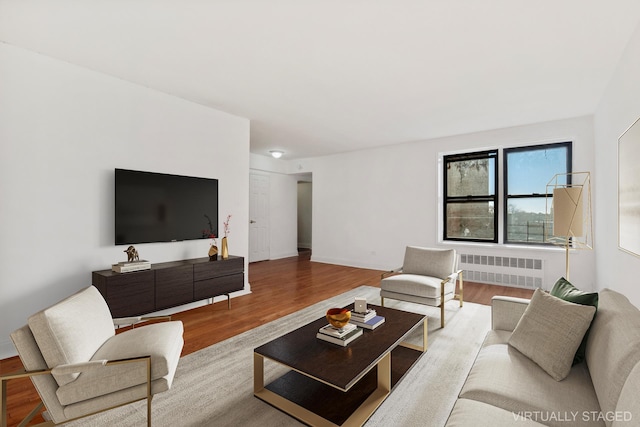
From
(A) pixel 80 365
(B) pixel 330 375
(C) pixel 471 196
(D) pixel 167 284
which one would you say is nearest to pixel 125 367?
(A) pixel 80 365

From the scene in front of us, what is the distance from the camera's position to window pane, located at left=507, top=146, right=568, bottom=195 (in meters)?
4.99

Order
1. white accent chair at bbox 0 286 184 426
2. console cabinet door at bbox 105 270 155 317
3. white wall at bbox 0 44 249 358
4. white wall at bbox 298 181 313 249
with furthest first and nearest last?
1. white wall at bbox 298 181 313 249
2. console cabinet door at bbox 105 270 155 317
3. white wall at bbox 0 44 249 358
4. white accent chair at bbox 0 286 184 426

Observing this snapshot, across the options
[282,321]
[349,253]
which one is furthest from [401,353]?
[349,253]

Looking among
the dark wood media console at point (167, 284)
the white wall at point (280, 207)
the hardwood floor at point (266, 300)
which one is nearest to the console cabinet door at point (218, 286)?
Answer: the dark wood media console at point (167, 284)

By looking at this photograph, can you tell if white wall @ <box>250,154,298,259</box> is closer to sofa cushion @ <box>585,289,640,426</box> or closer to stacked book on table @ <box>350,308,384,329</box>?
stacked book on table @ <box>350,308,384,329</box>

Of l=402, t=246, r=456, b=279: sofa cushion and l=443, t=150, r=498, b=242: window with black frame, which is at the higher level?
l=443, t=150, r=498, b=242: window with black frame

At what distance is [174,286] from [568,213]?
4.37 meters

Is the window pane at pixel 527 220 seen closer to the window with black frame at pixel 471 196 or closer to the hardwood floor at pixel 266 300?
the window with black frame at pixel 471 196

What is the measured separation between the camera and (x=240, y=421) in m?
1.89

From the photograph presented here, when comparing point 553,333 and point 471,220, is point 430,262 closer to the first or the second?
point 553,333

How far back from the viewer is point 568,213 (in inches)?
127

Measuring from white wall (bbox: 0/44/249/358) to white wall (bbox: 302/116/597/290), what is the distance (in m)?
4.15

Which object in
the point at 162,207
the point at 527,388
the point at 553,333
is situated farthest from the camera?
the point at 162,207

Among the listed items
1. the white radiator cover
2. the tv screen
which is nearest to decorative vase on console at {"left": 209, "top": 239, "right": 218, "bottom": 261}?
the tv screen
